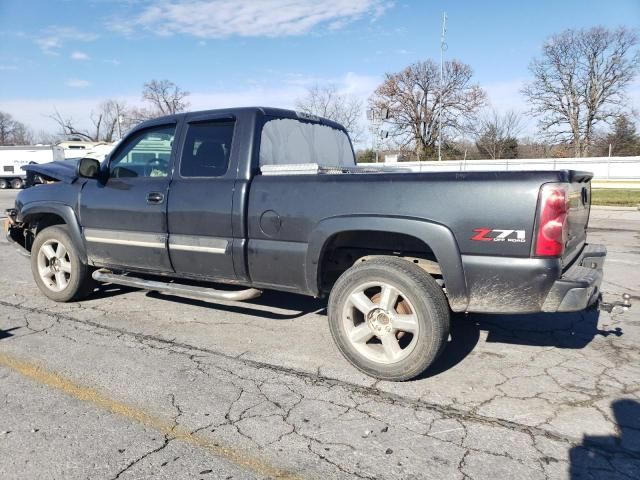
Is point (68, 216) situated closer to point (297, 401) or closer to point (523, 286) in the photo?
point (297, 401)

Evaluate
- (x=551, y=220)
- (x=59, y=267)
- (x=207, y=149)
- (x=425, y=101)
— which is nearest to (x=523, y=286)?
(x=551, y=220)

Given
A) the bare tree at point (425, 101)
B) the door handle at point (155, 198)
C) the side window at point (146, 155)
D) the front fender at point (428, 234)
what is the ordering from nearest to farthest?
the front fender at point (428, 234) < the door handle at point (155, 198) < the side window at point (146, 155) < the bare tree at point (425, 101)

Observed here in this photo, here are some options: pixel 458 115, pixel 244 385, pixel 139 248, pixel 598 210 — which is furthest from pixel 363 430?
pixel 458 115

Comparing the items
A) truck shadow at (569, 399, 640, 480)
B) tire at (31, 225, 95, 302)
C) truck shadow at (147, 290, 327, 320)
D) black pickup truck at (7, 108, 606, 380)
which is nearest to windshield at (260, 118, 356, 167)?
black pickup truck at (7, 108, 606, 380)

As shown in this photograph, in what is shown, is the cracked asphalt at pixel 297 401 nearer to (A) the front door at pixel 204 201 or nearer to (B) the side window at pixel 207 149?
(A) the front door at pixel 204 201

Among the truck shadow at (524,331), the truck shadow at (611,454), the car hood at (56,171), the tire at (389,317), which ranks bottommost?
the truck shadow at (611,454)

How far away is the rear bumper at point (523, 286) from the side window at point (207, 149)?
2191 mm

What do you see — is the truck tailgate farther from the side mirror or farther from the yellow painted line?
the side mirror

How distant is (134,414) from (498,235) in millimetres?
2460

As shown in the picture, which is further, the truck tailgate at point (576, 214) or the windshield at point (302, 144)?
the windshield at point (302, 144)

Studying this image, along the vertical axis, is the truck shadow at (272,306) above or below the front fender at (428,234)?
below

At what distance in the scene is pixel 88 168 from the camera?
4918 mm

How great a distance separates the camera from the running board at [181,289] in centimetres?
425

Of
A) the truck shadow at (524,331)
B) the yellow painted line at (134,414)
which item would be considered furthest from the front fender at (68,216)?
the truck shadow at (524,331)
